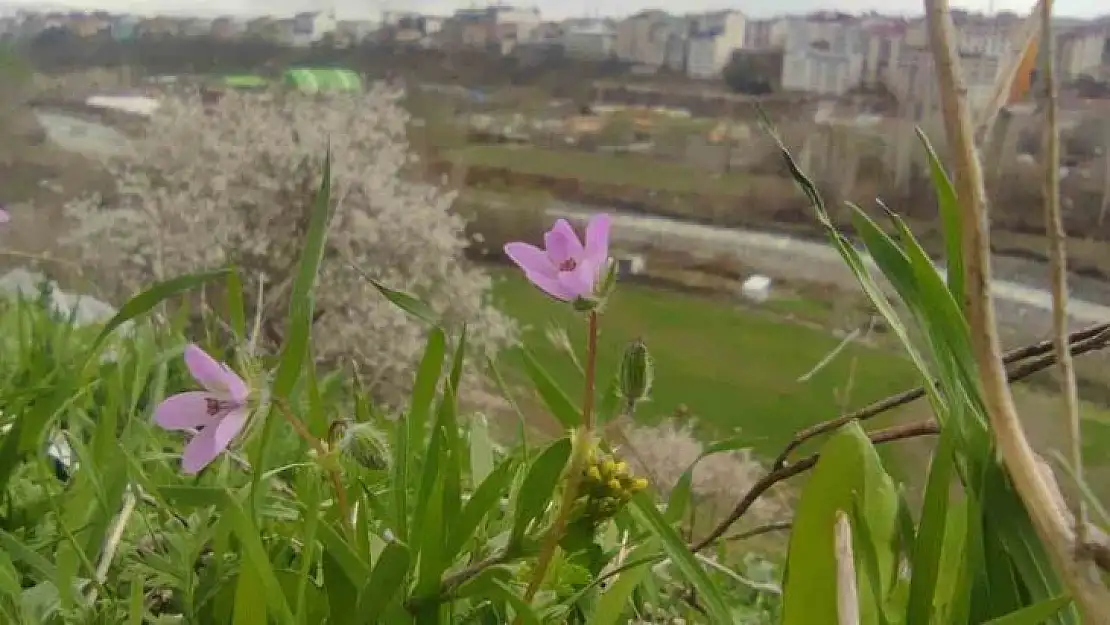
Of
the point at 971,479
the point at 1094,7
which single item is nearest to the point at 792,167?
the point at 971,479

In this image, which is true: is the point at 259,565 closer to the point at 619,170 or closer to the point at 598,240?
the point at 598,240

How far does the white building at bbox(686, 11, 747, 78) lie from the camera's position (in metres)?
1.08

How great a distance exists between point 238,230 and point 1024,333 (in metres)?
1.03

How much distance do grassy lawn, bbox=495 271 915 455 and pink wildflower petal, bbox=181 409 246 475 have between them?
765 mm

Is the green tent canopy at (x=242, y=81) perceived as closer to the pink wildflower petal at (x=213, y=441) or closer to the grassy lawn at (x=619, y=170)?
the grassy lawn at (x=619, y=170)


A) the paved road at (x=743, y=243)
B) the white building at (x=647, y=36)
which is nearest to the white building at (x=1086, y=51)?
the paved road at (x=743, y=243)

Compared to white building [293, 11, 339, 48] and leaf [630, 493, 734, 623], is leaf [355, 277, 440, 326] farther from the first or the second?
white building [293, 11, 339, 48]

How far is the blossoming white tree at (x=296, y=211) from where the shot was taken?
1.34 m

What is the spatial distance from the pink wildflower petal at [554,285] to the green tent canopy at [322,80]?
1.24m

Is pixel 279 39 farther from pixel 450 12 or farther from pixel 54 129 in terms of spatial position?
pixel 54 129

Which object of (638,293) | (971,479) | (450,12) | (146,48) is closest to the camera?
(971,479)

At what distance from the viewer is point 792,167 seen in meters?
0.20

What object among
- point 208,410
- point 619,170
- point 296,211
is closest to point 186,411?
point 208,410

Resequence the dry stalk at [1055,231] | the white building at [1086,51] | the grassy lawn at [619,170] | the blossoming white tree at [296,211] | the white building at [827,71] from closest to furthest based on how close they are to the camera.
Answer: the dry stalk at [1055,231] → the white building at [1086,51] → the white building at [827,71] → the grassy lawn at [619,170] → the blossoming white tree at [296,211]
